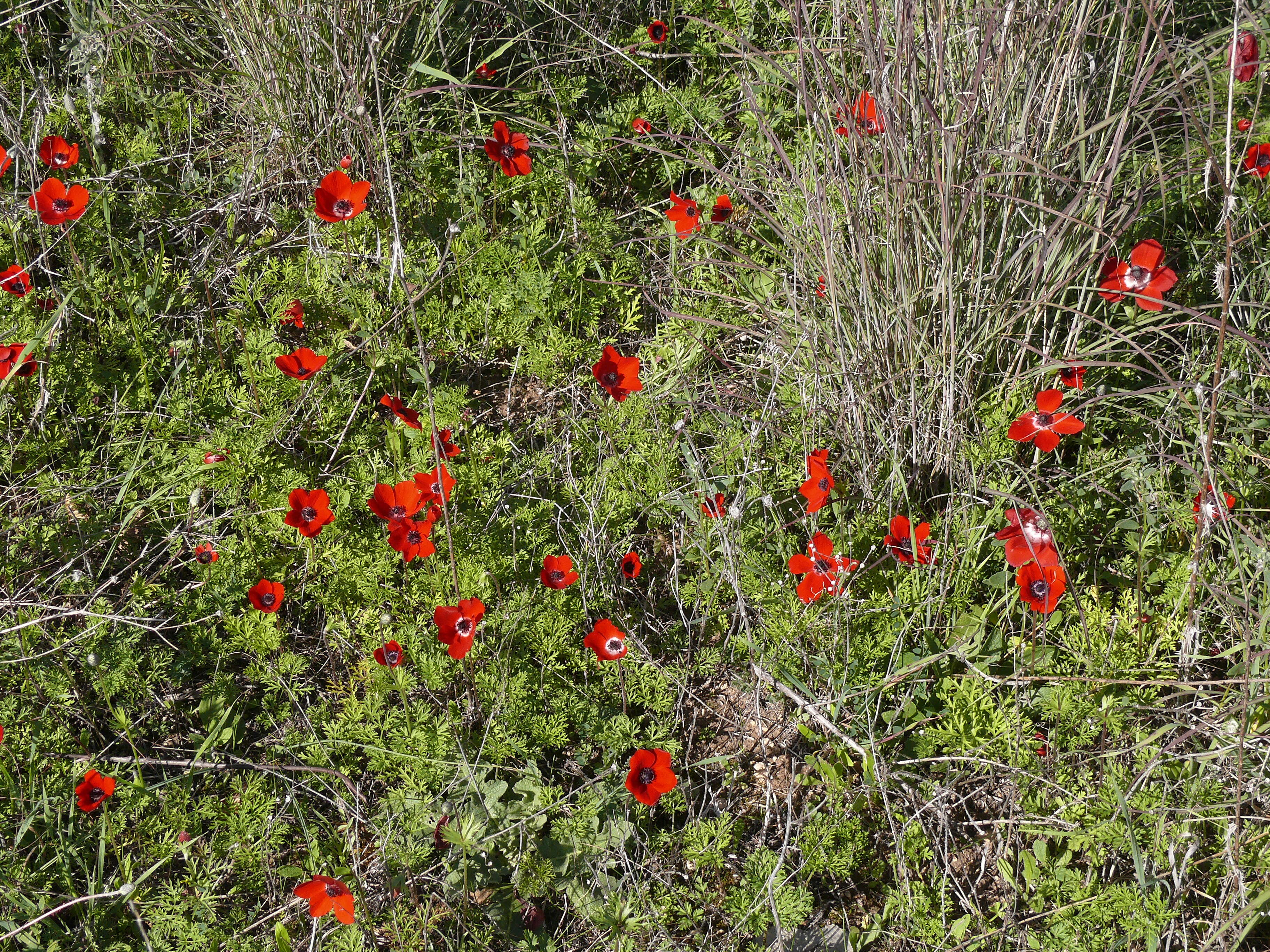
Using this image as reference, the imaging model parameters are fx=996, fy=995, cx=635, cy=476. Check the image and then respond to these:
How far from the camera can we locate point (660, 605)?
225 centimetres


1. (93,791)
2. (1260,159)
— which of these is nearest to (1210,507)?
(1260,159)

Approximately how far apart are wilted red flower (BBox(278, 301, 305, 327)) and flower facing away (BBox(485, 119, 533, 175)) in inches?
26.2

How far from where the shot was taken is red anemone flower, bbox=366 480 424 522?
6.56ft

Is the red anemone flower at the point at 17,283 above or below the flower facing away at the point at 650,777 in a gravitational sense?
above

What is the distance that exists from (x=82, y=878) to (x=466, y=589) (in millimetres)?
867

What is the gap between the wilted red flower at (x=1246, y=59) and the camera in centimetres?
208

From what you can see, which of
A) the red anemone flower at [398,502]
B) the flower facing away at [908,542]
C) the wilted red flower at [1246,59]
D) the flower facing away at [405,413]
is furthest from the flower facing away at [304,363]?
the wilted red flower at [1246,59]

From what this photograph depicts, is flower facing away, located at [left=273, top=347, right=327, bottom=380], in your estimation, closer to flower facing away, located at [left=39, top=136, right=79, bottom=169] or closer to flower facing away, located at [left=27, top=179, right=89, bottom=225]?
flower facing away, located at [left=27, top=179, right=89, bottom=225]

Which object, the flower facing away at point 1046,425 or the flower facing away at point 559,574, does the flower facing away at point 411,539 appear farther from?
the flower facing away at point 1046,425

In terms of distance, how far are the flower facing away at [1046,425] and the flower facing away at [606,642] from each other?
0.91 meters

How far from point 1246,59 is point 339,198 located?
2170mm

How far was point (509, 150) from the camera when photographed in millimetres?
2744

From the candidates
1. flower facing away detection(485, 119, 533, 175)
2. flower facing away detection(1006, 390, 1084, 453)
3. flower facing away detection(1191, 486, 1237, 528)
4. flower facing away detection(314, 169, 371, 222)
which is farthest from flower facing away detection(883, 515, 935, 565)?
flower facing away detection(314, 169, 371, 222)

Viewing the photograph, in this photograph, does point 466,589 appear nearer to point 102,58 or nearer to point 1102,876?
point 1102,876
